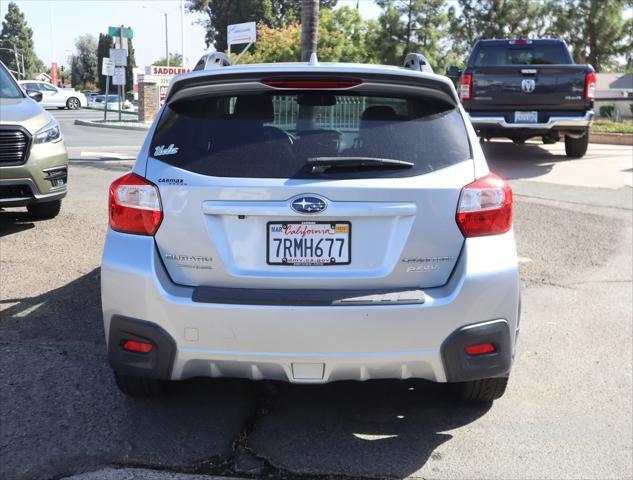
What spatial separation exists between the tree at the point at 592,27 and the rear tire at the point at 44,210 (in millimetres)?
41357

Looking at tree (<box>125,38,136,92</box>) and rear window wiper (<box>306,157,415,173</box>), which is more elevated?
tree (<box>125,38,136,92</box>)

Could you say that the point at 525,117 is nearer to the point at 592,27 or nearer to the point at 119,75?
the point at 119,75

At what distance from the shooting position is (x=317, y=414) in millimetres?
3715

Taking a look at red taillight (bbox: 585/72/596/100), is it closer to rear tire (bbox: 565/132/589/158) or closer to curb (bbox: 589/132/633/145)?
rear tire (bbox: 565/132/589/158)

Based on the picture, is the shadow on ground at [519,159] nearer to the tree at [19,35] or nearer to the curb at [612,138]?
the curb at [612,138]

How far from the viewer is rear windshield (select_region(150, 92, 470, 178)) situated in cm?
311

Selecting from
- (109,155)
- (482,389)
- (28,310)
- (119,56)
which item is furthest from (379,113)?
(119,56)

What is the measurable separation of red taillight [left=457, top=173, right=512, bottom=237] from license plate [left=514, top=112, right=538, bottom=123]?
8951 mm

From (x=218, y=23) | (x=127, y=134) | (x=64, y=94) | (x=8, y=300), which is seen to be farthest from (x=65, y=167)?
(x=218, y=23)

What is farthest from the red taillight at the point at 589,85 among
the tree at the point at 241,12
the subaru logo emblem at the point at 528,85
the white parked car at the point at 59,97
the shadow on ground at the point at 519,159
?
Result: the tree at the point at 241,12

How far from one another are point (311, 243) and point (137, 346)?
2.99ft

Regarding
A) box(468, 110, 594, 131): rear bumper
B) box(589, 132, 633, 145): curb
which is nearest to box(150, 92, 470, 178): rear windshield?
box(468, 110, 594, 131): rear bumper

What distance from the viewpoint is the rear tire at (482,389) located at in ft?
11.8

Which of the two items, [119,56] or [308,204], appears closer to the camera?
[308,204]
